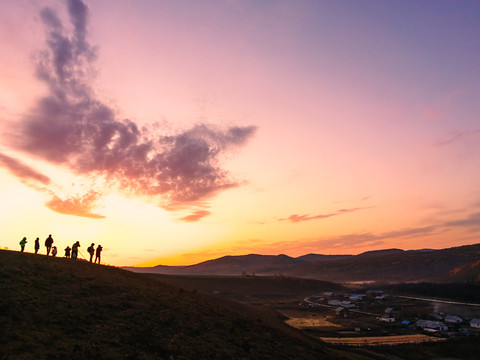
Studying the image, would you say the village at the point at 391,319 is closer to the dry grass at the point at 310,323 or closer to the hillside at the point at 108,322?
the dry grass at the point at 310,323

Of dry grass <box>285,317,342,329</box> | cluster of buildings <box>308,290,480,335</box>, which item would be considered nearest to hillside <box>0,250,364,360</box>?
dry grass <box>285,317,342,329</box>

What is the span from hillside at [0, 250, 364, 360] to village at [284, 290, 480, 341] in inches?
1599

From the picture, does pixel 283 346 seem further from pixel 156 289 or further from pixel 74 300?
pixel 74 300

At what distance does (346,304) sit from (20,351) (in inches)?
4853

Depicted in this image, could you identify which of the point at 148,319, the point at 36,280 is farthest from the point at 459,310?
the point at 36,280

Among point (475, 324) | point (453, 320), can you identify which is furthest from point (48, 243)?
point (453, 320)

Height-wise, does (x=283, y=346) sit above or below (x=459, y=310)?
above

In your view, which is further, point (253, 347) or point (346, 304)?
point (346, 304)

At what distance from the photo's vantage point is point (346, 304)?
122375mm

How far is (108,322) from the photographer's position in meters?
25.4

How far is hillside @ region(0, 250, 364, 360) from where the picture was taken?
20.0m

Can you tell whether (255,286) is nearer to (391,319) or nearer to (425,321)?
(391,319)

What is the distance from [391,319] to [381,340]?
87.7 ft

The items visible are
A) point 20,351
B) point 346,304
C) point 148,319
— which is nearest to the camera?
point 20,351
